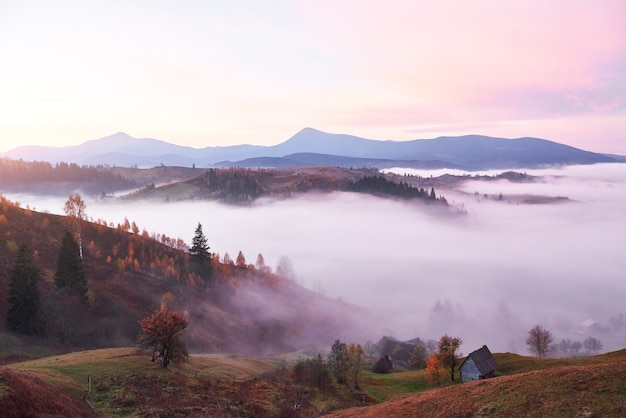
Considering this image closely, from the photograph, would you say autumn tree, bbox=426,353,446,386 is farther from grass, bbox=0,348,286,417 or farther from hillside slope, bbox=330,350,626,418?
grass, bbox=0,348,286,417

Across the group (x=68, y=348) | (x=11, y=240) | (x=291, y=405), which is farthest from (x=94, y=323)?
(x=291, y=405)

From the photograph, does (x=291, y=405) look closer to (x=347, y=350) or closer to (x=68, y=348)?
(x=347, y=350)

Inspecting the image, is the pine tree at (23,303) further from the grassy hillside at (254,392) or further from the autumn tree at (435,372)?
the autumn tree at (435,372)

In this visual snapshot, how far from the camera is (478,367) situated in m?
72.9

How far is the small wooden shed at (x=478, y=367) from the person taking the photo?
73000mm

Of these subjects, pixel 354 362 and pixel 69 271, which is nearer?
pixel 354 362

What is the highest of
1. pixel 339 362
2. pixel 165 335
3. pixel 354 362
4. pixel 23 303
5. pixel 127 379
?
pixel 165 335

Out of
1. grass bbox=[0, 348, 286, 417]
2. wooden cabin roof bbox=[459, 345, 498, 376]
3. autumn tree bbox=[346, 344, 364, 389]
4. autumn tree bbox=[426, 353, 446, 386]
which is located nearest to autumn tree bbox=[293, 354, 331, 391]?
grass bbox=[0, 348, 286, 417]

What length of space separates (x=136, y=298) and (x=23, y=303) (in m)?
43.7

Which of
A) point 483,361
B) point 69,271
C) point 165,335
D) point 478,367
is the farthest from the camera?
point 69,271

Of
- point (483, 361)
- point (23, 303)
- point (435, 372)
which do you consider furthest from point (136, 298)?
point (483, 361)

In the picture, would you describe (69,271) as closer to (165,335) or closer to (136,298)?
(136,298)

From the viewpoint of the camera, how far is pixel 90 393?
152ft

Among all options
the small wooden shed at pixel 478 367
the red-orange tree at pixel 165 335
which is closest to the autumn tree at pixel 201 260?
the red-orange tree at pixel 165 335
